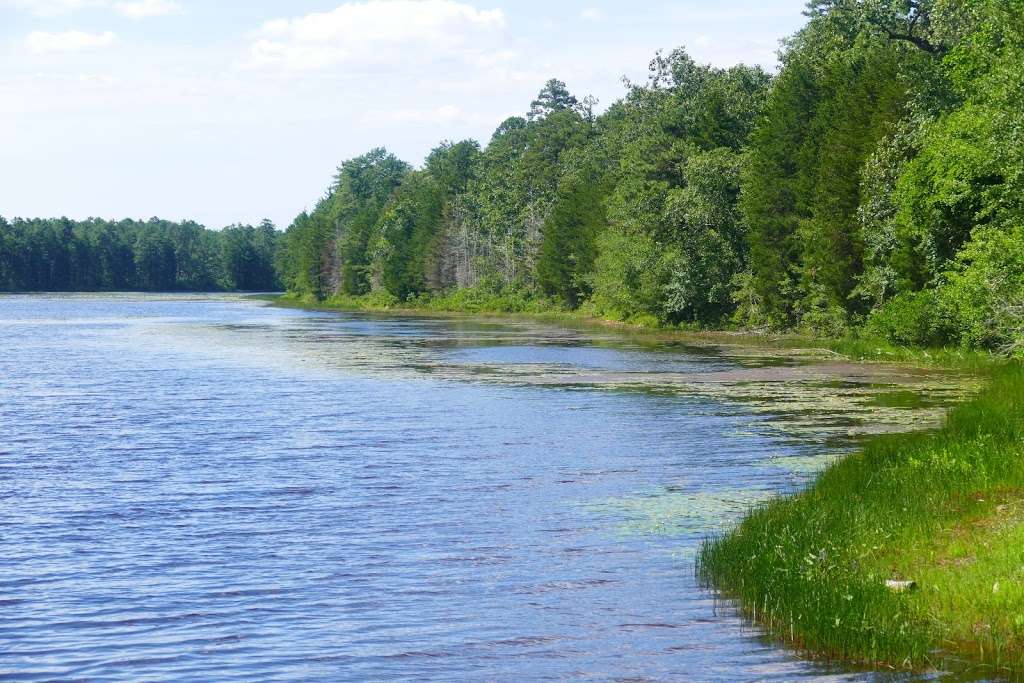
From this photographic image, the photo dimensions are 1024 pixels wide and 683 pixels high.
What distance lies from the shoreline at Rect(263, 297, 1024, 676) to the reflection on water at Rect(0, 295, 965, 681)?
59 cm

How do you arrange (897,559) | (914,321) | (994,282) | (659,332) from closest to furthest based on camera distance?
(897,559) → (994,282) → (914,321) → (659,332)

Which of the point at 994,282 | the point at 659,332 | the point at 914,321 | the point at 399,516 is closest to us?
the point at 399,516

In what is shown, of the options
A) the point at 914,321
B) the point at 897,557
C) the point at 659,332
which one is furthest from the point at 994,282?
the point at 659,332

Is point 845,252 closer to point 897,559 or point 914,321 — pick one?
point 914,321

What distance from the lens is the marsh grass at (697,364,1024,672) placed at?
13.6 meters

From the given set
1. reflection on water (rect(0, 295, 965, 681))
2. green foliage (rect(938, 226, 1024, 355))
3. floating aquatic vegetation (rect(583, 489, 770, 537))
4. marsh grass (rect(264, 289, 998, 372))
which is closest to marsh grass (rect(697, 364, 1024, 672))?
reflection on water (rect(0, 295, 965, 681))

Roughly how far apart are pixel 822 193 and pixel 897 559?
177ft

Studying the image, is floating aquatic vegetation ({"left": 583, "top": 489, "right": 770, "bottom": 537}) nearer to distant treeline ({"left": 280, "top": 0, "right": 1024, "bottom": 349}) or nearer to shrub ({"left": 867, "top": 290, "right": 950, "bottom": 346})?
distant treeline ({"left": 280, "top": 0, "right": 1024, "bottom": 349})

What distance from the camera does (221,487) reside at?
2539 cm

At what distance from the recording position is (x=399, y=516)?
22.2m

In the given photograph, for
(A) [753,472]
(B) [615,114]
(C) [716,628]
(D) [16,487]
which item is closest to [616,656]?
(C) [716,628]

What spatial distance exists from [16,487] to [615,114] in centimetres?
12253

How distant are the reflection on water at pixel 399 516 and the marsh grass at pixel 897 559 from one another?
0.56m

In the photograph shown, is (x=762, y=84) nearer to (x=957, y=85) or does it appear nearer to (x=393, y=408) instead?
(x=957, y=85)
